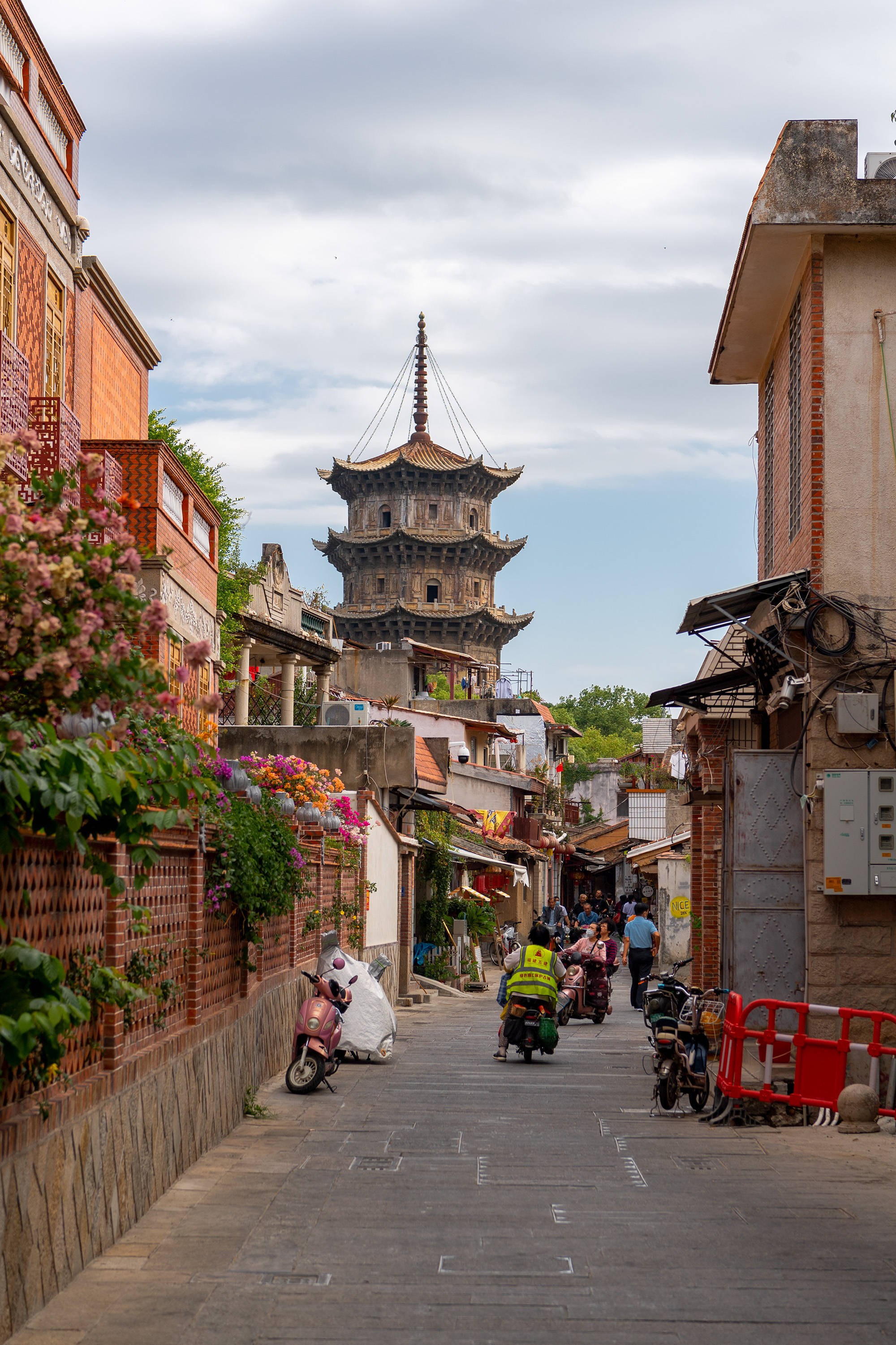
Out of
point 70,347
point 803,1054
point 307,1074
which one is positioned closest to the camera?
point 803,1054

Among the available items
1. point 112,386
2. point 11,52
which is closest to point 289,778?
point 112,386

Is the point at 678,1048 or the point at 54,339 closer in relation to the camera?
the point at 678,1048

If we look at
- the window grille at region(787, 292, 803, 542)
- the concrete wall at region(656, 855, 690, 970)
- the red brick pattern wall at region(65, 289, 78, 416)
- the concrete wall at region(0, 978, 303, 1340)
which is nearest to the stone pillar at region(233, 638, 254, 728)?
the concrete wall at region(656, 855, 690, 970)

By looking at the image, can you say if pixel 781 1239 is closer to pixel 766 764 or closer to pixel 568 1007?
pixel 766 764

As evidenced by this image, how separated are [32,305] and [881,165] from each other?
333 inches

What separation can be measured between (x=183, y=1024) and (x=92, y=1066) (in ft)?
7.95

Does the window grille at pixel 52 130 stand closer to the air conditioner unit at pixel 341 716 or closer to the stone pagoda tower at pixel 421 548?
the air conditioner unit at pixel 341 716

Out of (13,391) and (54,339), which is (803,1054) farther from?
(54,339)

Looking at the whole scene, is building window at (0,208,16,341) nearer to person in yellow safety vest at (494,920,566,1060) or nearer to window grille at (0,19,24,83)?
window grille at (0,19,24,83)

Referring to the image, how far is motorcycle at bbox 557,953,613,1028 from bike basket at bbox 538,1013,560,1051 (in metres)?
5.44

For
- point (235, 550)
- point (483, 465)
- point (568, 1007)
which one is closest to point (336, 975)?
point (568, 1007)

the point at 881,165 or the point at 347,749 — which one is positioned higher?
the point at 881,165

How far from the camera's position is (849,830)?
12.4m

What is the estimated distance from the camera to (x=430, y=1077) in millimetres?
14672
